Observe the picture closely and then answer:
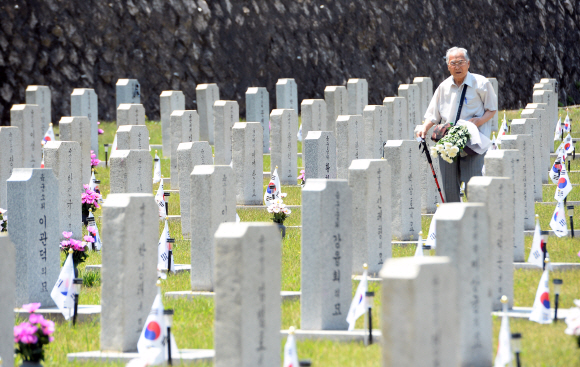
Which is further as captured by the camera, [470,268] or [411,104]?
[411,104]

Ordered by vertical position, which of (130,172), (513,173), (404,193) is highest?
(130,172)

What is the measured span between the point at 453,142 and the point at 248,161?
169 inches

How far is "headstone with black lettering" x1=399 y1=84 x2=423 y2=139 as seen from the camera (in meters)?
17.9

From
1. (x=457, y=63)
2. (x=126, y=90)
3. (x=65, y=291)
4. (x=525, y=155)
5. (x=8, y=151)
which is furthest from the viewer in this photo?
(x=126, y=90)

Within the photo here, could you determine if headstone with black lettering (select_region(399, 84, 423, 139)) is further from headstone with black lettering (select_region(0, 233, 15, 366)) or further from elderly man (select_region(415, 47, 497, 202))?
headstone with black lettering (select_region(0, 233, 15, 366))

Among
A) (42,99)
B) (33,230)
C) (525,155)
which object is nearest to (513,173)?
(525,155)

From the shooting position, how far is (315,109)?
15508 mm

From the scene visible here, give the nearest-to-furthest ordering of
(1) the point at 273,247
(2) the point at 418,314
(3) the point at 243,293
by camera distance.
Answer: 1. (2) the point at 418,314
2. (3) the point at 243,293
3. (1) the point at 273,247

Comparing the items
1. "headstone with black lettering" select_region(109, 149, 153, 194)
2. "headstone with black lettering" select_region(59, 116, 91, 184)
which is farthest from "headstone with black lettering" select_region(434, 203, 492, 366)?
"headstone with black lettering" select_region(59, 116, 91, 184)

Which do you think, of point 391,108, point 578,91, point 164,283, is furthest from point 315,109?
point 578,91

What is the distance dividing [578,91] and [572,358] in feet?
90.2

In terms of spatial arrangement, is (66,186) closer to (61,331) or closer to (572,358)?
(61,331)

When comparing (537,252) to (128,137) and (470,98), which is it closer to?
(470,98)

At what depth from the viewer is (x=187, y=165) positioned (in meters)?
10.7
